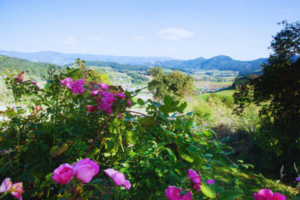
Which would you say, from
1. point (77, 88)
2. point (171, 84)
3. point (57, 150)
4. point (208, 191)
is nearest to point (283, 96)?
point (208, 191)

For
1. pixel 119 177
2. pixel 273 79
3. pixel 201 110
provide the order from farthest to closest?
1. pixel 201 110
2. pixel 273 79
3. pixel 119 177

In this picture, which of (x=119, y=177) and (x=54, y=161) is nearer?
(x=119, y=177)

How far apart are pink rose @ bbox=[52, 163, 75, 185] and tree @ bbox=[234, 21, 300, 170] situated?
144 inches

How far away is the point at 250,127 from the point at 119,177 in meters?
4.92

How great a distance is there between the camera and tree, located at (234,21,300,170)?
2.82 meters

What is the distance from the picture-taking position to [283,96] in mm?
2947

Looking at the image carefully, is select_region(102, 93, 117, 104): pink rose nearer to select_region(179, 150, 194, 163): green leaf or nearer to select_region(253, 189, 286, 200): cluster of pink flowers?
select_region(179, 150, 194, 163): green leaf

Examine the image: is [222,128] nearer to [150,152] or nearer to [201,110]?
[201,110]

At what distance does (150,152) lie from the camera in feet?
2.58

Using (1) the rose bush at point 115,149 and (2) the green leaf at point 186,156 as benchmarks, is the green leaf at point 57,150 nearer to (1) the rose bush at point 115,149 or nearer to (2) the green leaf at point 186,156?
(1) the rose bush at point 115,149

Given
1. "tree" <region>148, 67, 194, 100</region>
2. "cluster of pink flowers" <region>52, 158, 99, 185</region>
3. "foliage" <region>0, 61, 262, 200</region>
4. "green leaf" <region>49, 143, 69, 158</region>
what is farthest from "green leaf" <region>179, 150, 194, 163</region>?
"tree" <region>148, 67, 194, 100</region>

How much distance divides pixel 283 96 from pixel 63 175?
3.81 m

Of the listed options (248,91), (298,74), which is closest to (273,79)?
(298,74)

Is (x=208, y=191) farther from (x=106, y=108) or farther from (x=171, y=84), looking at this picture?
(x=171, y=84)
